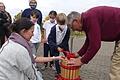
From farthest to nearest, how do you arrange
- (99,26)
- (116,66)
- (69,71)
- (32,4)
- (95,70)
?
1. (95,70)
2. (32,4)
3. (69,71)
4. (116,66)
5. (99,26)

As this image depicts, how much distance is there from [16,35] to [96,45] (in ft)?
3.61

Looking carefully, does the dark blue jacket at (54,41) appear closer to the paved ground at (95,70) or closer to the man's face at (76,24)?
the paved ground at (95,70)

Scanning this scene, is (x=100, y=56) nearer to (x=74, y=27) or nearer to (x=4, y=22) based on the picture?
(x=4, y=22)

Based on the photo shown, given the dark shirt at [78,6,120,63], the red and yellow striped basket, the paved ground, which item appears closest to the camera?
the dark shirt at [78,6,120,63]

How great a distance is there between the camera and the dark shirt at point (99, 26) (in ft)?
16.0

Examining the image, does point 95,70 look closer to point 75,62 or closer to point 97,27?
point 75,62

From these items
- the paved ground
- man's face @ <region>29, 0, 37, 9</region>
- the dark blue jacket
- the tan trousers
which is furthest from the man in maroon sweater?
man's face @ <region>29, 0, 37, 9</region>

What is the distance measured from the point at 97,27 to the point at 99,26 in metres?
0.12

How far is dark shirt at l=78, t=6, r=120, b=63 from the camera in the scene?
486 centimetres

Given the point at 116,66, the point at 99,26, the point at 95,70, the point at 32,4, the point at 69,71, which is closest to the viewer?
the point at 99,26

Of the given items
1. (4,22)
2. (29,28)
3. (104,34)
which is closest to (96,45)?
(104,34)

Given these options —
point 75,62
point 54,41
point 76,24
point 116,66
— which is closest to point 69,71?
point 75,62

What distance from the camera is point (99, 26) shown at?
4.96 m

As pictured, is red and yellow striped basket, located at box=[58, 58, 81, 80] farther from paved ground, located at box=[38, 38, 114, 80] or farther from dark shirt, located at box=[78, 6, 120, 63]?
paved ground, located at box=[38, 38, 114, 80]
